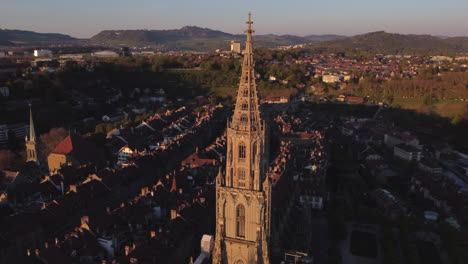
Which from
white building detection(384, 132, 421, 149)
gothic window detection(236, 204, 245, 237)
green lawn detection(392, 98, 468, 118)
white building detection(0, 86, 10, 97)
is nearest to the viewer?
gothic window detection(236, 204, 245, 237)

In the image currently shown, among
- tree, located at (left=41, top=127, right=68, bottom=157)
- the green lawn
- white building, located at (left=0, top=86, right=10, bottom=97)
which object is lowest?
tree, located at (left=41, top=127, right=68, bottom=157)

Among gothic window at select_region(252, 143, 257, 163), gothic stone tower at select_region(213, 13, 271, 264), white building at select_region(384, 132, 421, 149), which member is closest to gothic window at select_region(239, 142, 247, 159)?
gothic stone tower at select_region(213, 13, 271, 264)

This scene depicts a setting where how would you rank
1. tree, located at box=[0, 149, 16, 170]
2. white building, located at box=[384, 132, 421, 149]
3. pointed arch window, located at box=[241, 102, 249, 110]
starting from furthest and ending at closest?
white building, located at box=[384, 132, 421, 149] < tree, located at box=[0, 149, 16, 170] < pointed arch window, located at box=[241, 102, 249, 110]

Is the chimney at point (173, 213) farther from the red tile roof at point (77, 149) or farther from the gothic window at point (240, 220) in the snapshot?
the red tile roof at point (77, 149)

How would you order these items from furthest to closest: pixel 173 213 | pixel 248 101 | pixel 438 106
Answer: pixel 438 106, pixel 173 213, pixel 248 101

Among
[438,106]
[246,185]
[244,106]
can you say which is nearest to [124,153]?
[246,185]

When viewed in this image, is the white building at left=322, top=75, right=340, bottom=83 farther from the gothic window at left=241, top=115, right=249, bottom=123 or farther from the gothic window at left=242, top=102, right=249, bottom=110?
the gothic window at left=241, top=115, right=249, bottom=123

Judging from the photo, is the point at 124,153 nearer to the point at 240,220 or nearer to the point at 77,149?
the point at 77,149

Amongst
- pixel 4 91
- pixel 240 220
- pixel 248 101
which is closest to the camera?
pixel 248 101

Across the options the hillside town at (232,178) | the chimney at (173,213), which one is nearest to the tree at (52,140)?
the hillside town at (232,178)
